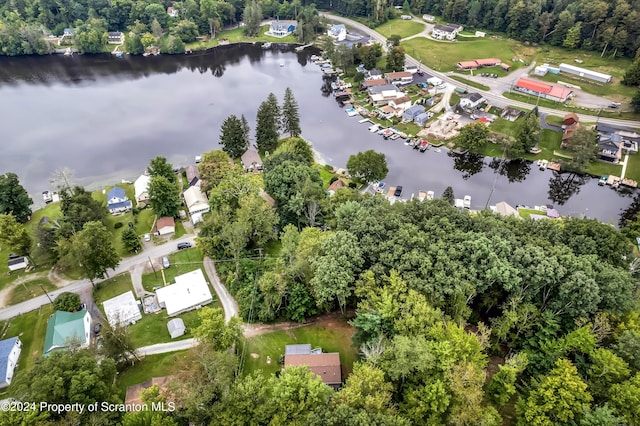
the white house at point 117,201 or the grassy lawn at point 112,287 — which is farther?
the white house at point 117,201

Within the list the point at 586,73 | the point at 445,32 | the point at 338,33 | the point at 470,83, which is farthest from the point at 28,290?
the point at 445,32

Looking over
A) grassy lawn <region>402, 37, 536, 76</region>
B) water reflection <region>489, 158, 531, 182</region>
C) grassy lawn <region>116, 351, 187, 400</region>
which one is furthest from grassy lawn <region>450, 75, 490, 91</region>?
grassy lawn <region>116, 351, 187, 400</region>

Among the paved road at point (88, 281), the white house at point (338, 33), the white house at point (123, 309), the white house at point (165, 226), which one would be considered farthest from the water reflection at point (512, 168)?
the white house at point (338, 33)

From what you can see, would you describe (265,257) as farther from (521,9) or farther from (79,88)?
(521,9)

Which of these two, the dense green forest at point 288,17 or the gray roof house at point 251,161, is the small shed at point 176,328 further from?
the dense green forest at point 288,17

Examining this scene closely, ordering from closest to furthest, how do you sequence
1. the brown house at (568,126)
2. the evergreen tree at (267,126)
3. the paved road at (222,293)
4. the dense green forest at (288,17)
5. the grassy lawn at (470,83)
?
the paved road at (222,293)
the evergreen tree at (267,126)
the brown house at (568,126)
the grassy lawn at (470,83)
the dense green forest at (288,17)

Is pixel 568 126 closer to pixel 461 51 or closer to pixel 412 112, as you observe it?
pixel 412 112
